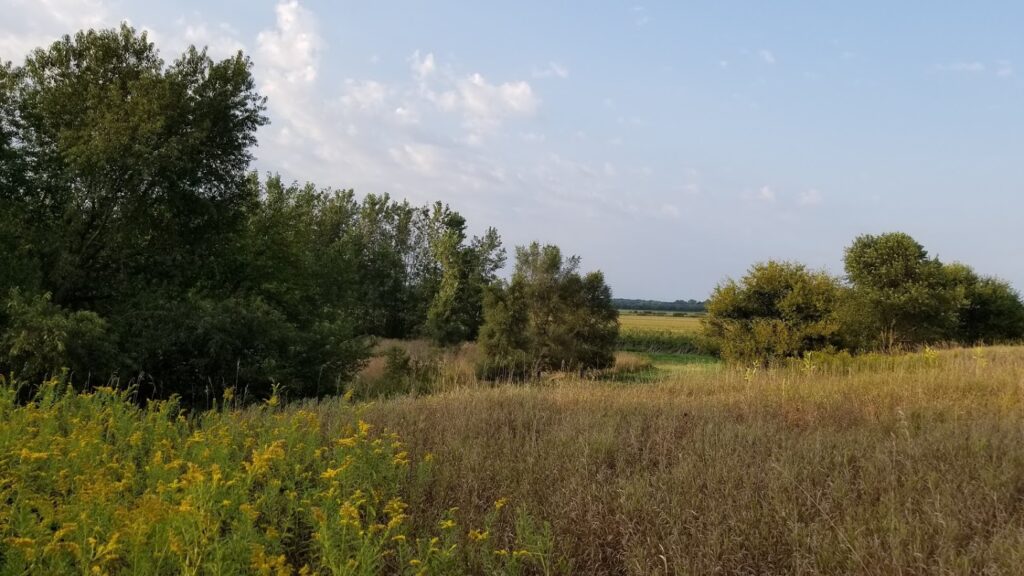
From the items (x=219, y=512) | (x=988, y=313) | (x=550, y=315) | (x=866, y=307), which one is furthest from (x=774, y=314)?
(x=988, y=313)

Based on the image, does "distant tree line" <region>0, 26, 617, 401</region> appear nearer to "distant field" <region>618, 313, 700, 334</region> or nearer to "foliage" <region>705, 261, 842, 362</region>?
"foliage" <region>705, 261, 842, 362</region>

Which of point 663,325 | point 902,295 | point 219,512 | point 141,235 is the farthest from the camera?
point 663,325

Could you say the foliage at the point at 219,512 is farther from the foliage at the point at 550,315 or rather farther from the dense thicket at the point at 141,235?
the foliage at the point at 550,315

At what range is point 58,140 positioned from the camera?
15305 millimetres

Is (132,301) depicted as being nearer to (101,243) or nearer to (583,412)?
(101,243)

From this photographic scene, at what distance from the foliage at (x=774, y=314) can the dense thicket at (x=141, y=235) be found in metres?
11.7

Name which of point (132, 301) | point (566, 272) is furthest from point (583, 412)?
point (566, 272)

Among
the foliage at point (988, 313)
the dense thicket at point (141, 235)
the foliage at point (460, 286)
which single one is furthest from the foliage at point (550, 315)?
the foliage at point (988, 313)

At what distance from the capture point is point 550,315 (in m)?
29.5

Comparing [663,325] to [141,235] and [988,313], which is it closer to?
[988,313]

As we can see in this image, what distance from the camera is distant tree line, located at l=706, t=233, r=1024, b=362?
17938 millimetres

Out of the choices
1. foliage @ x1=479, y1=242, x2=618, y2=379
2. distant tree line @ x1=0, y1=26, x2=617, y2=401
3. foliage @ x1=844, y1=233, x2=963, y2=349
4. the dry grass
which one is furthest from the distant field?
the dry grass

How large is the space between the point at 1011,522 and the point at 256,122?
18.8m

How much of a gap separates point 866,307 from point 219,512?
29.4 meters
